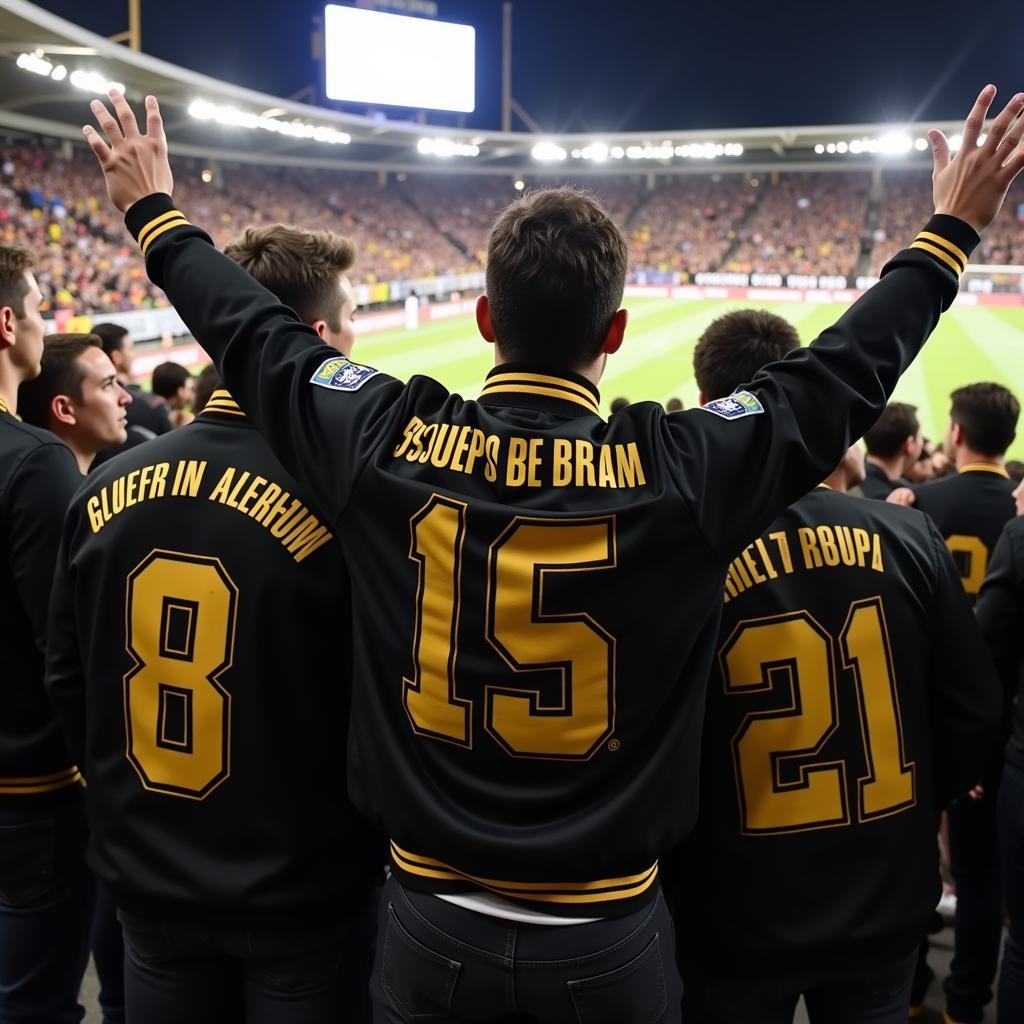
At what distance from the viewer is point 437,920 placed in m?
1.93

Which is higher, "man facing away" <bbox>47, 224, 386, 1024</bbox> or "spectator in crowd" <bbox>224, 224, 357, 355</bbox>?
"spectator in crowd" <bbox>224, 224, 357, 355</bbox>

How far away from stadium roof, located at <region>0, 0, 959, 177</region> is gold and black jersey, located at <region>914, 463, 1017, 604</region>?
21933 mm

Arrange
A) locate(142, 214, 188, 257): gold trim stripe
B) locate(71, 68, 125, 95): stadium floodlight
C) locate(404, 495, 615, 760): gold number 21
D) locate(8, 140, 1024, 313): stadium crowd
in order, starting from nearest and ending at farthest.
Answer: locate(404, 495, 615, 760): gold number 21, locate(142, 214, 188, 257): gold trim stripe, locate(71, 68, 125, 95): stadium floodlight, locate(8, 140, 1024, 313): stadium crowd

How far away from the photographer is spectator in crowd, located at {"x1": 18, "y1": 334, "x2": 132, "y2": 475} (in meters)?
4.20

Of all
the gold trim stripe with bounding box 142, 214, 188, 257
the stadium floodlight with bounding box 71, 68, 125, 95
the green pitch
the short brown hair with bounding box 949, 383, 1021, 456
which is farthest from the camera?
the stadium floodlight with bounding box 71, 68, 125, 95

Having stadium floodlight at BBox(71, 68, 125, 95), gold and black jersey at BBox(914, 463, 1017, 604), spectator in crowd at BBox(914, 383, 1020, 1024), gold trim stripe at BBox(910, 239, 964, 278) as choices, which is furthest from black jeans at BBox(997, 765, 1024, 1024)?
stadium floodlight at BBox(71, 68, 125, 95)

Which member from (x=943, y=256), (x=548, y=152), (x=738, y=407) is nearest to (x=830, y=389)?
(x=738, y=407)

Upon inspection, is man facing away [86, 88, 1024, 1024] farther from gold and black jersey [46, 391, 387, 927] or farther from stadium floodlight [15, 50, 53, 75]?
stadium floodlight [15, 50, 53, 75]

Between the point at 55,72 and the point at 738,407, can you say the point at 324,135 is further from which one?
the point at 738,407

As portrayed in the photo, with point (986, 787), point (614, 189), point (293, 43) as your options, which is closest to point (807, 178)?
point (614, 189)

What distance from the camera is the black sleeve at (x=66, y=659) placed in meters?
2.59

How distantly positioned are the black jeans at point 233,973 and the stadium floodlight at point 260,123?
111ft

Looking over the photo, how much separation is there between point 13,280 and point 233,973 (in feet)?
7.81

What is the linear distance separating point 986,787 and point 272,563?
10.1ft
